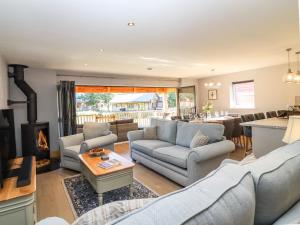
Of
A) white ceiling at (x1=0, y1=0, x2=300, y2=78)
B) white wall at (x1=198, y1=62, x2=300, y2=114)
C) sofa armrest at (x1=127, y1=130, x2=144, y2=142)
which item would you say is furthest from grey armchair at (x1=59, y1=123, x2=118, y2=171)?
white wall at (x1=198, y1=62, x2=300, y2=114)

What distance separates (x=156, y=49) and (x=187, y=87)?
4.37 m

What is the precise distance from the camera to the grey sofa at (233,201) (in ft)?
2.23

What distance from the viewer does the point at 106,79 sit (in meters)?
6.42

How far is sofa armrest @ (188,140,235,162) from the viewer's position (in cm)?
270

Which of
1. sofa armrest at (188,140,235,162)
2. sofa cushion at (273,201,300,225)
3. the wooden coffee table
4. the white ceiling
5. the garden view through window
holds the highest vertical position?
the white ceiling

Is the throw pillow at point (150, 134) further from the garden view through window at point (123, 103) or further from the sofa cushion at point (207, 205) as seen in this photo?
the sofa cushion at point (207, 205)

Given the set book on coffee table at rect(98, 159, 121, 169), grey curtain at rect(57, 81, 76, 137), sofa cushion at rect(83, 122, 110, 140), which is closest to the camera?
book on coffee table at rect(98, 159, 121, 169)

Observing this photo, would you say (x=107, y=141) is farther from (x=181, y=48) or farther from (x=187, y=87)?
(x=187, y=87)

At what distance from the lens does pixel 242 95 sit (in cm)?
721

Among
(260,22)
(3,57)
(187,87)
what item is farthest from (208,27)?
(187,87)

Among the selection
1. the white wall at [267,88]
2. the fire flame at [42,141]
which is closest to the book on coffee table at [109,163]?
the fire flame at [42,141]

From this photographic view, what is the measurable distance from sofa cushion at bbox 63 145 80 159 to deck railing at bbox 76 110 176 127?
10.7 feet

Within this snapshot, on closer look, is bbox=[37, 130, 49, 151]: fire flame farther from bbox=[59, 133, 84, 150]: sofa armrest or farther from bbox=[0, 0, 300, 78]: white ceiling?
bbox=[0, 0, 300, 78]: white ceiling

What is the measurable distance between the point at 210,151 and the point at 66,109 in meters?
3.98
